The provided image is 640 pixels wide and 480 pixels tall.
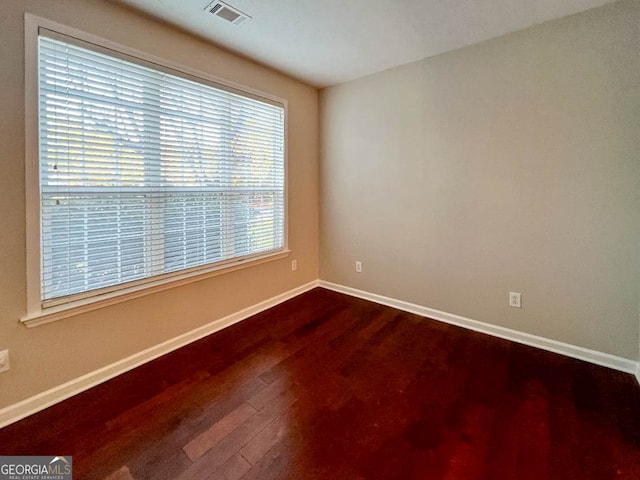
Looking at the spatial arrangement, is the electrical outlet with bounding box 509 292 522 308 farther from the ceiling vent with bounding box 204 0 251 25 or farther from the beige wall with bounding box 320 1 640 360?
the ceiling vent with bounding box 204 0 251 25

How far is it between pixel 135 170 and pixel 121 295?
0.86 meters

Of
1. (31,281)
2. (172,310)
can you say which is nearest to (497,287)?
(172,310)

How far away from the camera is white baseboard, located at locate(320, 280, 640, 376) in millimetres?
2025

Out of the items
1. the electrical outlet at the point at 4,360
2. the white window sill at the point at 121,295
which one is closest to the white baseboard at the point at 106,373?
the electrical outlet at the point at 4,360

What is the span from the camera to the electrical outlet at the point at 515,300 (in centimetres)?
237

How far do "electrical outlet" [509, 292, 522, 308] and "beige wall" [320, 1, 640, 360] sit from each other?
42 mm

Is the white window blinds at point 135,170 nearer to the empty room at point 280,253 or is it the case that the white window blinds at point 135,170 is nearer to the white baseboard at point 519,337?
the empty room at point 280,253

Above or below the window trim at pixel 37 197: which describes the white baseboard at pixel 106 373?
below

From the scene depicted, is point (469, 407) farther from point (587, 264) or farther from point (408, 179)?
point (408, 179)

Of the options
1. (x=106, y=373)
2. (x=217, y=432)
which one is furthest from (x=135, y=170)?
(x=217, y=432)

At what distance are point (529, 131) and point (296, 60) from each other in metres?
2.07

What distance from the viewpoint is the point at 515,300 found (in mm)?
2393

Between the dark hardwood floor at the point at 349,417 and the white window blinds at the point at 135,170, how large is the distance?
75cm

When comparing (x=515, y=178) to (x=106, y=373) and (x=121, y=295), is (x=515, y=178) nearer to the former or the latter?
(x=121, y=295)
